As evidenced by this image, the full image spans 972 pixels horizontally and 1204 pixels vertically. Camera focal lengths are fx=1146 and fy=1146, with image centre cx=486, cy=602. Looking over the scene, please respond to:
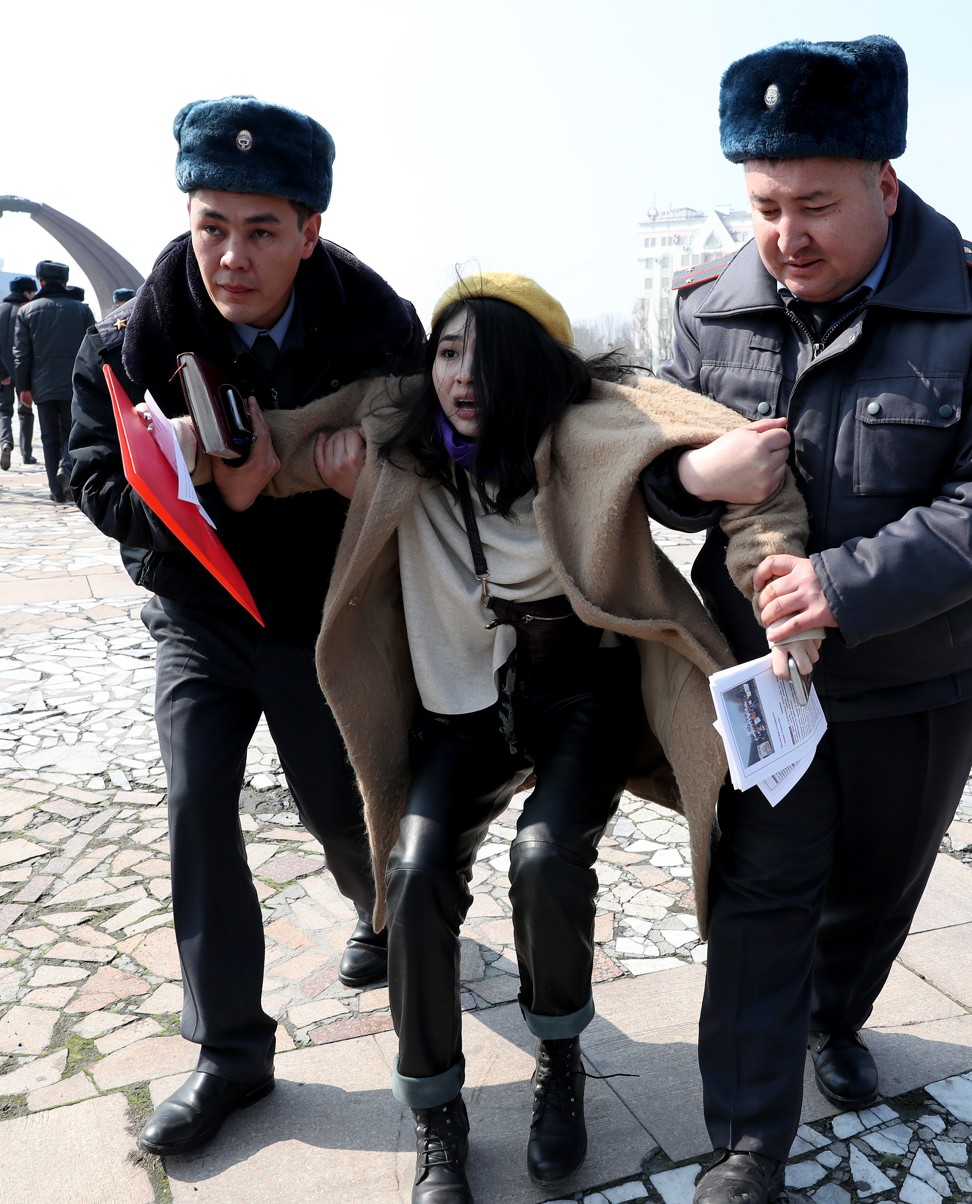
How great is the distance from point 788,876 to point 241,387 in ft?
5.38

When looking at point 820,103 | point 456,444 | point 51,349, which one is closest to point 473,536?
point 456,444

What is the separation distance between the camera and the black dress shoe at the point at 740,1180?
2254mm

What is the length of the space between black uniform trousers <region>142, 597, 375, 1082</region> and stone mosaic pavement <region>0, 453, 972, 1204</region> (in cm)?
25

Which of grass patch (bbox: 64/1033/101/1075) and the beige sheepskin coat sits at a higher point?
the beige sheepskin coat

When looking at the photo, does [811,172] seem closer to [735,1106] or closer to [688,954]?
[735,1106]

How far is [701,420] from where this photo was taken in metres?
2.33

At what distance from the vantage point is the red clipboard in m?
2.25

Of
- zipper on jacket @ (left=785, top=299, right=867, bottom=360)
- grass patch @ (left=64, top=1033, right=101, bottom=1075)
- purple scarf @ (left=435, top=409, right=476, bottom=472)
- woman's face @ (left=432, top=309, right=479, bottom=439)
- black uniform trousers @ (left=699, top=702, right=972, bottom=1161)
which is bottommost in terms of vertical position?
grass patch @ (left=64, top=1033, right=101, bottom=1075)

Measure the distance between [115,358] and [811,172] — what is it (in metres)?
1.59

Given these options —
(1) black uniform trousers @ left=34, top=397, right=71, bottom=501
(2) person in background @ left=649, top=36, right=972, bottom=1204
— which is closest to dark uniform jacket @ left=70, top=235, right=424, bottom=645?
(2) person in background @ left=649, top=36, right=972, bottom=1204

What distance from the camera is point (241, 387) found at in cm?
269

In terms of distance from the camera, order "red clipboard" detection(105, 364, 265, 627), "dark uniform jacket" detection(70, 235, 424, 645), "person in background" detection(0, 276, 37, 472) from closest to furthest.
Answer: "red clipboard" detection(105, 364, 265, 627) → "dark uniform jacket" detection(70, 235, 424, 645) → "person in background" detection(0, 276, 37, 472)

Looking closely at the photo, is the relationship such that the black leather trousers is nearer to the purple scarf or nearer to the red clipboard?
the purple scarf

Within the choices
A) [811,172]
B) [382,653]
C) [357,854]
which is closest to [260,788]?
[357,854]
